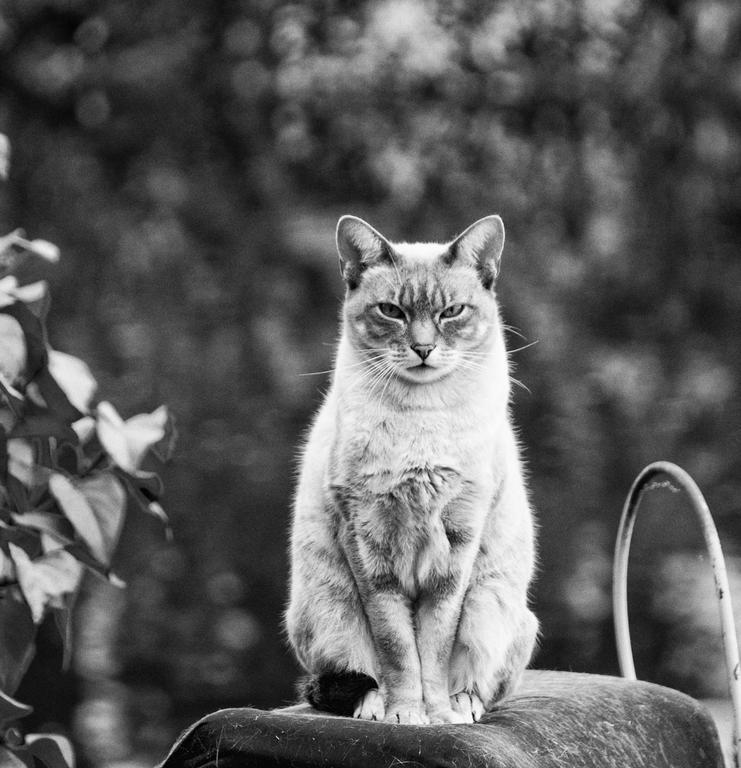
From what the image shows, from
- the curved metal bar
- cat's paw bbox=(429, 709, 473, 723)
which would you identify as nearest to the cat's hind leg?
cat's paw bbox=(429, 709, 473, 723)

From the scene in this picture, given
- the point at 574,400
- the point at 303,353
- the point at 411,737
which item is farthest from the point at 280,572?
the point at 411,737

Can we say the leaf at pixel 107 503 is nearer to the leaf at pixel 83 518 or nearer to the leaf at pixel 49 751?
the leaf at pixel 83 518

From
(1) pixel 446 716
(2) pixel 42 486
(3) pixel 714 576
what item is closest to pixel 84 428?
(2) pixel 42 486

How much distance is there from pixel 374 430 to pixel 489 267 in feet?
0.97

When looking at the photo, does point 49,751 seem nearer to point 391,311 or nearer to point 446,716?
point 446,716

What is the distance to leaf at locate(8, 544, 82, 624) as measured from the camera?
43.6 inches

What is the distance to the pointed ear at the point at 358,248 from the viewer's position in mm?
1542

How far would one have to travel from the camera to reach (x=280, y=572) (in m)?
3.40

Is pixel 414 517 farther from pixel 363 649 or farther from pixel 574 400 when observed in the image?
pixel 574 400

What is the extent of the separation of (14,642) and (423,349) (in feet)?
2.11

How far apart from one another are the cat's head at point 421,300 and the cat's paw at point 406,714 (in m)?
0.44

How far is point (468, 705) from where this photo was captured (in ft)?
4.87

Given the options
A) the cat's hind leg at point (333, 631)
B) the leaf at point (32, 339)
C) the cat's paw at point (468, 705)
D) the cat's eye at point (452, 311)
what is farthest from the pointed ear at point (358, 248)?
the cat's paw at point (468, 705)

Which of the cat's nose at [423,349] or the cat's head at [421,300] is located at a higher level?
the cat's head at [421,300]
